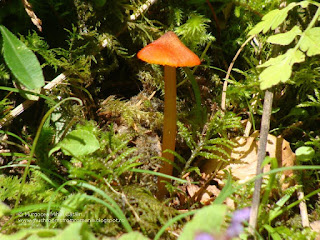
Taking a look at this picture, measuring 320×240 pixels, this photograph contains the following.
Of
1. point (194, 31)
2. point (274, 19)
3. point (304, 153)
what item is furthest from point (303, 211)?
point (194, 31)

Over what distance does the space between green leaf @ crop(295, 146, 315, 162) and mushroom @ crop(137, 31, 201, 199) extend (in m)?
0.76

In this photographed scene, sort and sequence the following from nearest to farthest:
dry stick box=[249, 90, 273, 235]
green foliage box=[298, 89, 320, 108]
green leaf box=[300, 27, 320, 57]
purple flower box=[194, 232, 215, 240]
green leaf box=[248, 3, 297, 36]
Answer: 1. purple flower box=[194, 232, 215, 240]
2. dry stick box=[249, 90, 273, 235]
3. green leaf box=[300, 27, 320, 57]
4. green leaf box=[248, 3, 297, 36]
5. green foliage box=[298, 89, 320, 108]

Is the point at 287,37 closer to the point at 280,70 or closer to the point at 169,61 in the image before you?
the point at 280,70

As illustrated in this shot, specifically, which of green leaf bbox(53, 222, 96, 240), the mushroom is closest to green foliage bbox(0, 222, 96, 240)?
green leaf bbox(53, 222, 96, 240)

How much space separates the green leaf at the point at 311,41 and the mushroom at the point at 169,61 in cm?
51

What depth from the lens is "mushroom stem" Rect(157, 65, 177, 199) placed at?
184cm

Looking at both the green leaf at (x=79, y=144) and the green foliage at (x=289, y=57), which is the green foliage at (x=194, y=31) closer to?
the green foliage at (x=289, y=57)

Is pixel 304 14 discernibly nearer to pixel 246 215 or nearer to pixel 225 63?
pixel 225 63

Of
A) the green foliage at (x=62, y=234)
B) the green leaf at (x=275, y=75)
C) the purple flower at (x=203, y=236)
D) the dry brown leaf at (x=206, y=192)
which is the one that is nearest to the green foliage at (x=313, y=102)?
the green leaf at (x=275, y=75)

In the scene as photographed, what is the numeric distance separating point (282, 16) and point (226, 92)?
662mm

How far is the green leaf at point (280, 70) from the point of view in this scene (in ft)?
4.73

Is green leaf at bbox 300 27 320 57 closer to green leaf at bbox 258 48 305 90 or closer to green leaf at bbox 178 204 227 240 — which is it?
green leaf at bbox 258 48 305 90

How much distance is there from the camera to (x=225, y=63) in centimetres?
227

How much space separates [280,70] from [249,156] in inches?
26.5
